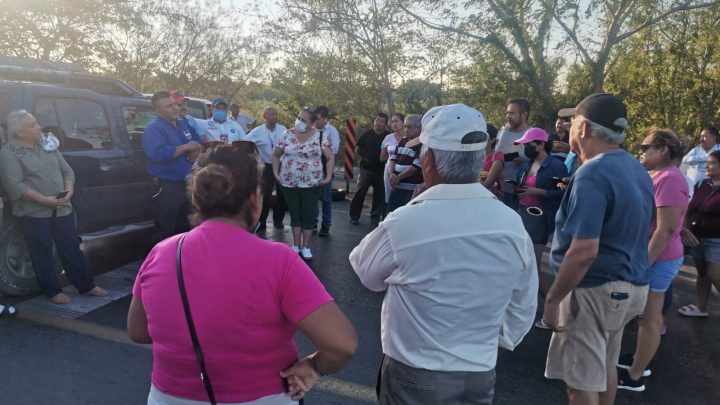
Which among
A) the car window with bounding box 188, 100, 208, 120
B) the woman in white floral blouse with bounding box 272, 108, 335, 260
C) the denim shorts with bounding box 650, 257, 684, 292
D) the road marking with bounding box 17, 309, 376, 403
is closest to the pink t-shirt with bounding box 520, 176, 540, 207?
the denim shorts with bounding box 650, 257, 684, 292

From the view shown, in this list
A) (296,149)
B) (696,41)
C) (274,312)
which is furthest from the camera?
(696,41)

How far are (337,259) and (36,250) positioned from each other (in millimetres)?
3298

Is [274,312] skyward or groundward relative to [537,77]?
groundward

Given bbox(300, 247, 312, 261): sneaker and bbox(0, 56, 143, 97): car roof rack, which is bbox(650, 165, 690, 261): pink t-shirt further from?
bbox(0, 56, 143, 97): car roof rack

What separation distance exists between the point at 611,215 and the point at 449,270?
3.65ft

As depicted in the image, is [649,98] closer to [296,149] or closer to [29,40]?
[296,149]

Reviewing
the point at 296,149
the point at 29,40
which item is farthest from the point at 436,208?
the point at 29,40

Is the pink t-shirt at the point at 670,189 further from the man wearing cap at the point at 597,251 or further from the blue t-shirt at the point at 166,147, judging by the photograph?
the blue t-shirt at the point at 166,147

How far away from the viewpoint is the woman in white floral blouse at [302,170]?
6430 mm

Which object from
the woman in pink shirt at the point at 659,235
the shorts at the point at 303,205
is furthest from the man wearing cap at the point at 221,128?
the woman in pink shirt at the point at 659,235

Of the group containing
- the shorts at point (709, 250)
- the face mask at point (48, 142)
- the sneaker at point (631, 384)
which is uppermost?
the face mask at point (48, 142)

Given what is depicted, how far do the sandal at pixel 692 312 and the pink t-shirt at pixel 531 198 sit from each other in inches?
77.7

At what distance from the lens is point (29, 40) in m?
17.3

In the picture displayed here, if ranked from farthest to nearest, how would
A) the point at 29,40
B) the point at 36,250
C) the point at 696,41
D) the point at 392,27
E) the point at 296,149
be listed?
the point at 29,40
the point at 392,27
the point at 696,41
the point at 296,149
the point at 36,250
